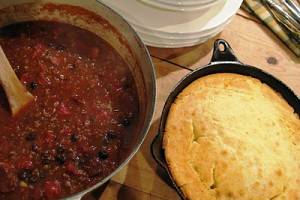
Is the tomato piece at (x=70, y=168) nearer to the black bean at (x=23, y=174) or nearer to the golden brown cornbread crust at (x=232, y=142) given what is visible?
the black bean at (x=23, y=174)

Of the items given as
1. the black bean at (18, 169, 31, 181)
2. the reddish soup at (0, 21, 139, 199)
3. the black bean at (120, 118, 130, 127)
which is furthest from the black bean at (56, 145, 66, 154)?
the black bean at (120, 118, 130, 127)

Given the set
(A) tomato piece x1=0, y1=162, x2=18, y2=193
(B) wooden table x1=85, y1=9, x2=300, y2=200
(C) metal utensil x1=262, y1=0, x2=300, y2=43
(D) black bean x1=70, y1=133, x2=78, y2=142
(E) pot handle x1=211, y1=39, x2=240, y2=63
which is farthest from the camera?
(C) metal utensil x1=262, y1=0, x2=300, y2=43

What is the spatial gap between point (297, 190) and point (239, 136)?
28 centimetres

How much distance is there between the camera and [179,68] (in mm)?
1757

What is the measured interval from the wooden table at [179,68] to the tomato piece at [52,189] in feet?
0.66

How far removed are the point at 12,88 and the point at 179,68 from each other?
770mm

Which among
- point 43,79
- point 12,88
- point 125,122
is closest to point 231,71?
point 125,122

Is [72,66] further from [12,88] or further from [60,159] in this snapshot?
[60,159]

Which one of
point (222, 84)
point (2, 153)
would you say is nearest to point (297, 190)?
point (222, 84)

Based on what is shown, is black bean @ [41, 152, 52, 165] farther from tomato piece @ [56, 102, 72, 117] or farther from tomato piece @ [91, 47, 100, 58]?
tomato piece @ [91, 47, 100, 58]

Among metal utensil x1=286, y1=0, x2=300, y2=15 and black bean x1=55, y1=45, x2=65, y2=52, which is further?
metal utensil x1=286, y1=0, x2=300, y2=15

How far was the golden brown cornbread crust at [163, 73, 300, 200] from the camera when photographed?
4.39 ft

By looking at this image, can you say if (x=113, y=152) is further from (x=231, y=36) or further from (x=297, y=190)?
(x=231, y=36)

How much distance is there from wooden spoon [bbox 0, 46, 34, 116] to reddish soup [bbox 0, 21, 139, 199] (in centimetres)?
3
